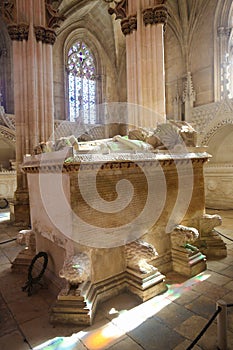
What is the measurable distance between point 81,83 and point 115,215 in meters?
12.7

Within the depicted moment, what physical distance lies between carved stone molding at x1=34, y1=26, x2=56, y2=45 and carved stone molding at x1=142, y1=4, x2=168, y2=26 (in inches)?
108

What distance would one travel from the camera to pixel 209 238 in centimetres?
376

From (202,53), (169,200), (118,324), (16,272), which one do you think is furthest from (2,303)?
(202,53)

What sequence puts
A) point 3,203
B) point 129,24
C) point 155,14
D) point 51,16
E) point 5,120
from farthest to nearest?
point 5,120 → point 3,203 → point 51,16 → point 129,24 → point 155,14

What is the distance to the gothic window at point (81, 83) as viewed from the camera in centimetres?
1348

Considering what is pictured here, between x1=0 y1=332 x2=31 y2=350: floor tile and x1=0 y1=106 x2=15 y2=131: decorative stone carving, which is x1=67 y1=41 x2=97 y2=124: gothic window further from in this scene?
x1=0 y1=332 x2=31 y2=350: floor tile

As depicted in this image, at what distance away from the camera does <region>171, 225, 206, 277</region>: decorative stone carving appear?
3.12 metres

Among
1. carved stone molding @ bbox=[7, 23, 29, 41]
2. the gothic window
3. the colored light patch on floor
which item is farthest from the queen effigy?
the gothic window

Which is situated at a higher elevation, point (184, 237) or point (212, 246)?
point (184, 237)

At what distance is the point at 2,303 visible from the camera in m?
2.61

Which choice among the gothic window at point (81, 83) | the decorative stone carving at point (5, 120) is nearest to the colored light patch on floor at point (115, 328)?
the decorative stone carving at point (5, 120)

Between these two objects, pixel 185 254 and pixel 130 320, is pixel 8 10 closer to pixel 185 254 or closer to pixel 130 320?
pixel 185 254

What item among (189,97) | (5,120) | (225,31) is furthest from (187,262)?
(225,31)

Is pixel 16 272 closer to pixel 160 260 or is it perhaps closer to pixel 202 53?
pixel 160 260
